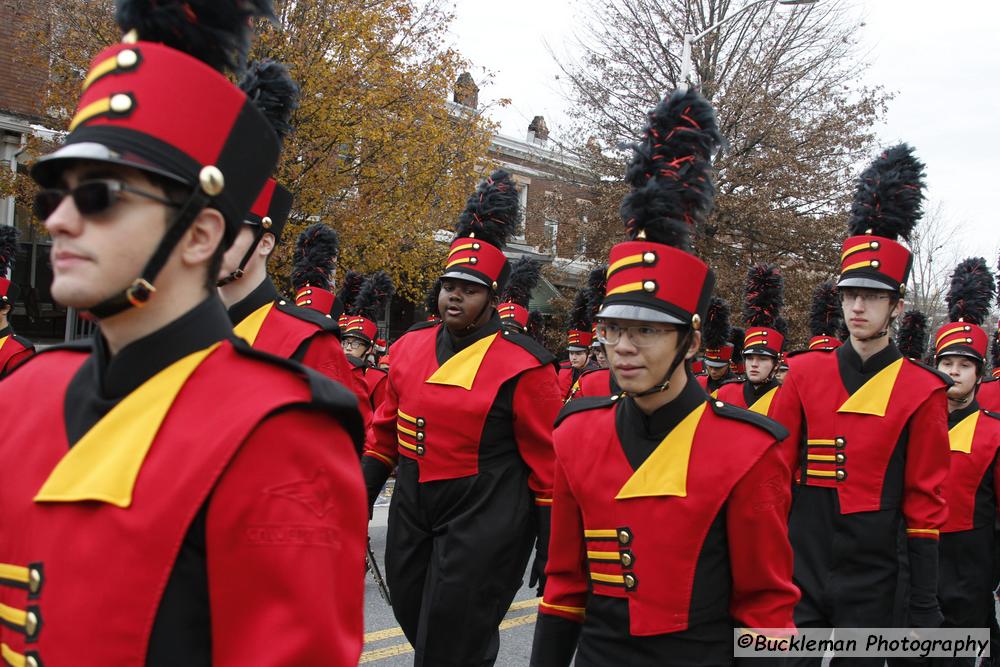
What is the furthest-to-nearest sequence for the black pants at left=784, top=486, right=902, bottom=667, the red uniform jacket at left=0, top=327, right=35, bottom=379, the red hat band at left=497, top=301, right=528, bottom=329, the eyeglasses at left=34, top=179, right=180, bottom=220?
the red hat band at left=497, top=301, right=528, bottom=329
the red uniform jacket at left=0, top=327, right=35, bottom=379
the black pants at left=784, top=486, right=902, bottom=667
the eyeglasses at left=34, top=179, right=180, bottom=220

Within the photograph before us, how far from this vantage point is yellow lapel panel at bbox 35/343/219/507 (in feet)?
5.69

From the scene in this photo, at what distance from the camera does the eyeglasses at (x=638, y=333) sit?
3.59 metres

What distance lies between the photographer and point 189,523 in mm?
1719

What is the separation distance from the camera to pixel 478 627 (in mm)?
5102

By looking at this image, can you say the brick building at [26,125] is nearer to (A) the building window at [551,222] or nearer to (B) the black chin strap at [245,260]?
(A) the building window at [551,222]

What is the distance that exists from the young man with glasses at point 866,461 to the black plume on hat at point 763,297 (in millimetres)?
4014

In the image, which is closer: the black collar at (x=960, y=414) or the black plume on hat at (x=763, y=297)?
the black collar at (x=960, y=414)

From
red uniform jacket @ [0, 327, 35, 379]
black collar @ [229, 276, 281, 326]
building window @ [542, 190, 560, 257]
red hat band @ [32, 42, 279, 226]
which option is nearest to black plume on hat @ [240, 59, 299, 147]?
black collar @ [229, 276, 281, 326]

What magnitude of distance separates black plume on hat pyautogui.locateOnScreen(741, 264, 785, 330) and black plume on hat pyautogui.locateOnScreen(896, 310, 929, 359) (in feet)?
3.95

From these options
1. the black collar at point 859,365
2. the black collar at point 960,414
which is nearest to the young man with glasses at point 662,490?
the black collar at point 859,365

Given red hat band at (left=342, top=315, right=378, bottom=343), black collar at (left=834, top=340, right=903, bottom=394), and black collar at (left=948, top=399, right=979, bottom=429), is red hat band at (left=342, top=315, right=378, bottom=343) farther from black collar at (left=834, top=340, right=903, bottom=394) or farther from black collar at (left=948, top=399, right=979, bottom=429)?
black collar at (left=834, top=340, right=903, bottom=394)

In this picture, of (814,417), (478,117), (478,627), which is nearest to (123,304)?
(478,627)

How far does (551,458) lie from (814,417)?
4.90 feet

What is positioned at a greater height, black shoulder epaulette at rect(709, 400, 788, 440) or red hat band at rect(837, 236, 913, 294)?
red hat band at rect(837, 236, 913, 294)
